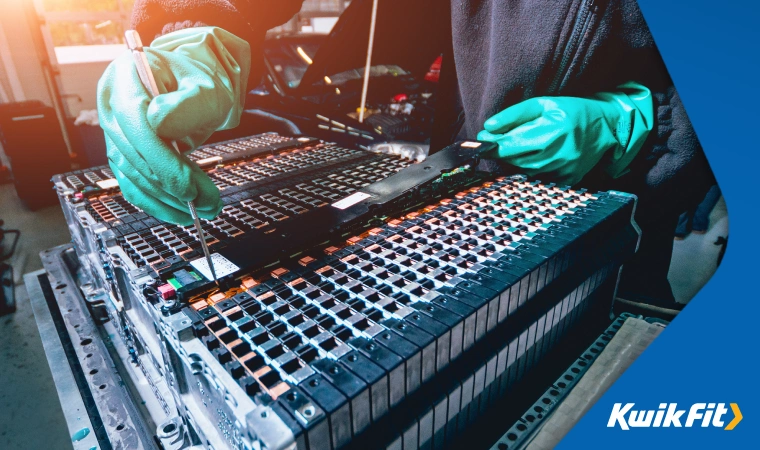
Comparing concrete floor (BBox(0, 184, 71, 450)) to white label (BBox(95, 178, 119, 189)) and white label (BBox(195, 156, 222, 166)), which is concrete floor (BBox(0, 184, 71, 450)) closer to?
white label (BBox(95, 178, 119, 189))

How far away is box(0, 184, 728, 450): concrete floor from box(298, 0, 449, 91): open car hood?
1.55 m

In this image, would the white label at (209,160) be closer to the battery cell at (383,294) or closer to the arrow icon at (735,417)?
the battery cell at (383,294)

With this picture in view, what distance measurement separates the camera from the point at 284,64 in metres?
3.46

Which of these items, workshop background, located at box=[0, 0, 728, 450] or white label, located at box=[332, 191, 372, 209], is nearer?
white label, located at box=[332, 191, 372, 209]

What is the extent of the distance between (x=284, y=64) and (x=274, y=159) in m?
2.21

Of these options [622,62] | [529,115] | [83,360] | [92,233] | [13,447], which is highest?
[622,62]

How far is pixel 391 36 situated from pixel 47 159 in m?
3.94

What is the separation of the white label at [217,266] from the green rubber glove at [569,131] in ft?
2.91

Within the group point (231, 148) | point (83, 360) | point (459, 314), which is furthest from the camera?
point (231, 148)

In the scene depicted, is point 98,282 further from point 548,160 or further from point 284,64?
point 284,64

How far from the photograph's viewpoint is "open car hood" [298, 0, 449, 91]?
Answer: 2072 mm

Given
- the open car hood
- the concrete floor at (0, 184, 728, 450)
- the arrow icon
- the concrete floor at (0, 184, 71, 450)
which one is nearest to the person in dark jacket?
the concrete floor at (0, 184, 728, 450)

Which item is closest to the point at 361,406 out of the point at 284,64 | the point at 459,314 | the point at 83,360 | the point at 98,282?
the point at 459,314

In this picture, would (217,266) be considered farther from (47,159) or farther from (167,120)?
(47,159)
